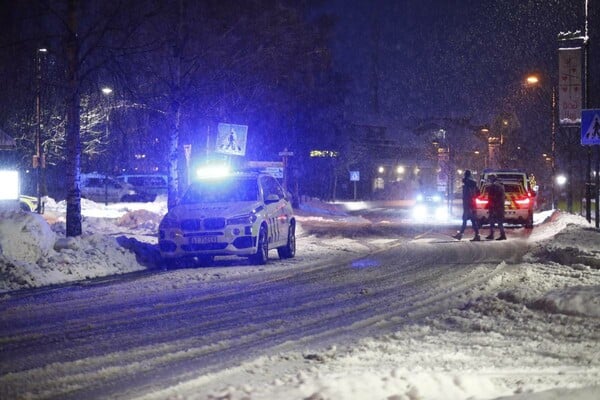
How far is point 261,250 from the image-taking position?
1516cm

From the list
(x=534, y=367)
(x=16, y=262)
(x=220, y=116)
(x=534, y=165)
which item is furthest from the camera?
(x=534, y=165)

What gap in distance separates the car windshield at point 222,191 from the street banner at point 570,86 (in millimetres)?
12186

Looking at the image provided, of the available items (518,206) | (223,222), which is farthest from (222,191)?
(518,206)

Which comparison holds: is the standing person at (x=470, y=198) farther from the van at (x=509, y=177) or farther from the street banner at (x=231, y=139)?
the street banner at (x=231, y=139)

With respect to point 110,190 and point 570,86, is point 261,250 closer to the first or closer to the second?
point 570,86

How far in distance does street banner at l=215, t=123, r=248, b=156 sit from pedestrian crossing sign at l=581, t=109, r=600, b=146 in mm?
11672

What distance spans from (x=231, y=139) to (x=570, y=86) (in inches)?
464

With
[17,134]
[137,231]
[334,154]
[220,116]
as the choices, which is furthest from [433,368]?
[334,154]

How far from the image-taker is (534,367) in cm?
634

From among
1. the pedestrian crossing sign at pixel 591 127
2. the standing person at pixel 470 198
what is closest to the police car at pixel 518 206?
the standing person at pixel 470 198

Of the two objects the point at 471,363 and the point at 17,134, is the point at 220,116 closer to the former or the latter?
the point at 17,134

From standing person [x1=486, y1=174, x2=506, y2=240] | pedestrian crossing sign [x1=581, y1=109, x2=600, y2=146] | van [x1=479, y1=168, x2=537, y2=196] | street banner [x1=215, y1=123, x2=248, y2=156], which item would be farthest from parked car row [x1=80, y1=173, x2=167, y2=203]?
pedestrian crossing sign [x1=581, y1=109, x2=600, y2=146]

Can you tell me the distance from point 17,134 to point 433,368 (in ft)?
143

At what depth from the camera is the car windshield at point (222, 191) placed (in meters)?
15.9
